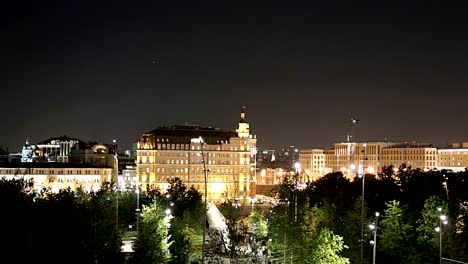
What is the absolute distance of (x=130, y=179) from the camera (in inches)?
5610

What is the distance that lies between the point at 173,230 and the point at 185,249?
3.32 metres

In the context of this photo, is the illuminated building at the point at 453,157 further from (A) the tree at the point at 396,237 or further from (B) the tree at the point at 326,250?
(B) the tree at the point at 326,250

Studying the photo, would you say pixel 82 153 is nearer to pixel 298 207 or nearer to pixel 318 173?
pixel 318 173

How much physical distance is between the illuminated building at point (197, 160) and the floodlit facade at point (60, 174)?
31.2ft

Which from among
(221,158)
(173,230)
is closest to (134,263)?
(173,230)

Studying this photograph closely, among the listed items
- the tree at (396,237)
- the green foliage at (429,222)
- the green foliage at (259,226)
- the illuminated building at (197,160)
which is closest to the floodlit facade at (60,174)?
the illuminated building at (197,160)

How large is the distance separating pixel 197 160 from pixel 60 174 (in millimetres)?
26898

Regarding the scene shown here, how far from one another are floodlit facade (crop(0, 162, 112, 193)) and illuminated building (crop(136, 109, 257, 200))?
9506mm

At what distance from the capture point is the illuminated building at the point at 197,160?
5054 inches

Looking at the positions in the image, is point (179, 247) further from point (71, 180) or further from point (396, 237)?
point (71, 180)

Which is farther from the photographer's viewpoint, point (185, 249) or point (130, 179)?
point (130, 179)

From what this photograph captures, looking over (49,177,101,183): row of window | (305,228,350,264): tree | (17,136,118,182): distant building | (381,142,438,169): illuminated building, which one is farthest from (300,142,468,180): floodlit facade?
(305,228,350,264): tree

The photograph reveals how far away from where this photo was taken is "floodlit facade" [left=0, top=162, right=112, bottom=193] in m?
117

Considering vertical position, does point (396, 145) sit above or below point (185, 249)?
above
